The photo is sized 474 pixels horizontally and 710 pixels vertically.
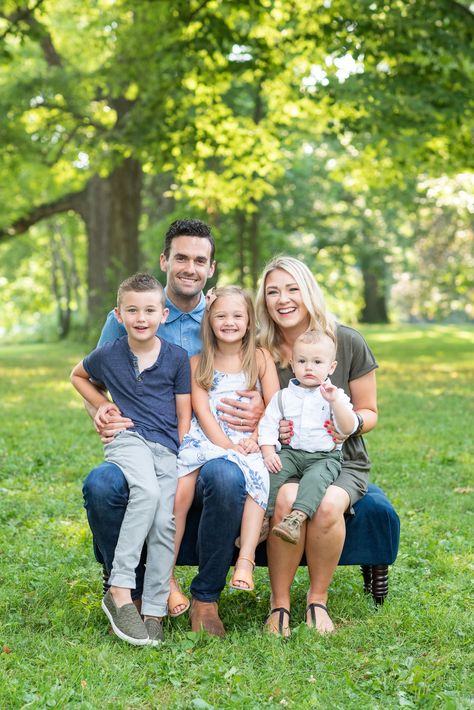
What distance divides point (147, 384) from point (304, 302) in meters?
0.88

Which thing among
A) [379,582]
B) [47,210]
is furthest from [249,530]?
[47,210]

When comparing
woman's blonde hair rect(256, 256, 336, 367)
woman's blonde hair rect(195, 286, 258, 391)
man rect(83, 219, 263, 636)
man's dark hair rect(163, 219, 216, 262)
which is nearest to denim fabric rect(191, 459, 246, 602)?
man rect(83, 219, 263, 636)

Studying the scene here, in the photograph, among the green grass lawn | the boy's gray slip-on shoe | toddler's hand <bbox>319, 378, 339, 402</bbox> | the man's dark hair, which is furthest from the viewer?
the man's dark hair

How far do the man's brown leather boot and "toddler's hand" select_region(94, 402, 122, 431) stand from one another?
92cm

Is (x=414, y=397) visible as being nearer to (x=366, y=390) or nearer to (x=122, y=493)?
(x=366, y=390)

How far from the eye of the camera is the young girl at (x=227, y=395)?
12.8 ft

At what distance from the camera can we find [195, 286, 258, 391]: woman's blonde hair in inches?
167

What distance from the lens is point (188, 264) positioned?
4.42 m

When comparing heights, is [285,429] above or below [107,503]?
above

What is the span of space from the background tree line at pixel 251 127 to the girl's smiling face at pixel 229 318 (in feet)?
29.1

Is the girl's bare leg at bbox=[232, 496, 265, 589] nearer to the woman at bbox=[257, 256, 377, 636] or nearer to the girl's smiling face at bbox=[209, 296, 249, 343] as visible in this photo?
the woman at bbox=[257, 256, 377, 636]

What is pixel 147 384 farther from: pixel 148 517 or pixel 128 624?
pixel 128 624

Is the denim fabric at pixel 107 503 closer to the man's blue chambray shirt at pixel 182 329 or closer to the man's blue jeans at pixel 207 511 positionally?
the man's blue jeans at pixel 207 511

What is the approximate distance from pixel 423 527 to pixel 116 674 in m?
2.84
